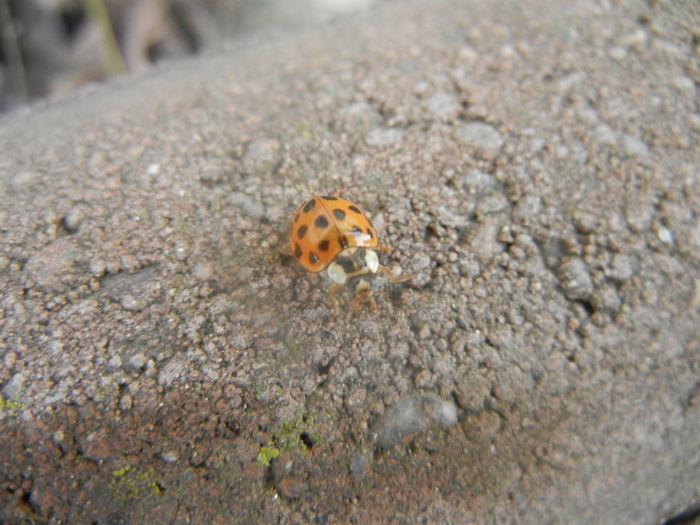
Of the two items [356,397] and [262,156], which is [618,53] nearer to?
[262,156]

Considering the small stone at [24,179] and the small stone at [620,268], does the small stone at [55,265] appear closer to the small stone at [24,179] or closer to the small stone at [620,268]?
the small stone at [24,179]

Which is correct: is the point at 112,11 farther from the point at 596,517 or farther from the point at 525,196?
the point at 596,517

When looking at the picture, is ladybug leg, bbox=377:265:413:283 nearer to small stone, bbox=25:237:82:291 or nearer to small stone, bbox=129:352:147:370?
small stone, bbox=129:352:147:370

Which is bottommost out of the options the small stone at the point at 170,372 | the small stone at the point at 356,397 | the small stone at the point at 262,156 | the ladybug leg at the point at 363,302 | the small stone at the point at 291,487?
the small stone at the point at 291,487

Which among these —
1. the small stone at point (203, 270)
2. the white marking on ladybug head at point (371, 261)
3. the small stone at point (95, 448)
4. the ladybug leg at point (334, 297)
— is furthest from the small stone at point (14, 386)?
the white marking on ladybug head at point (371, 261)

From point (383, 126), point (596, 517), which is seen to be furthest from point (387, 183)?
point (596, 517)

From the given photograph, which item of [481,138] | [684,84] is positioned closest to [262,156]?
[481,138]
